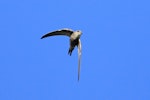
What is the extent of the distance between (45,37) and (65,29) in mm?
1205

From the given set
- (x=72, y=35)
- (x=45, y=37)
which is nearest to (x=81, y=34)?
(x=72, y=35)

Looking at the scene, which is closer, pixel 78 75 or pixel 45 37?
pixel 78 75

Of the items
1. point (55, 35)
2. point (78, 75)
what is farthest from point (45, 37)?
point (78, 75)

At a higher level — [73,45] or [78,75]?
[73,45]

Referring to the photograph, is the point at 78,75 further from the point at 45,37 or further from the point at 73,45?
the point at 45,37

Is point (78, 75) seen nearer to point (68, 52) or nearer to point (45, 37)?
point (68, 52)

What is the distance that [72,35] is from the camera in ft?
65.3

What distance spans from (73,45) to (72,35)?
1.57 feet

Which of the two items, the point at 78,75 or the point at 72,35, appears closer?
the point at 78,75

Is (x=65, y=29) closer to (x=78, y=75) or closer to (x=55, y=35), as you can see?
(x=55, y=35)

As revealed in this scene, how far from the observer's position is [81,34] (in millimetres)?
19844

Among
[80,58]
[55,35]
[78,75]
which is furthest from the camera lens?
[55,35]

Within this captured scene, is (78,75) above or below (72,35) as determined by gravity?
below

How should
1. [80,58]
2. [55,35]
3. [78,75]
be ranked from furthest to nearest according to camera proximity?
[55,35]
[80,58]
[78,75]
